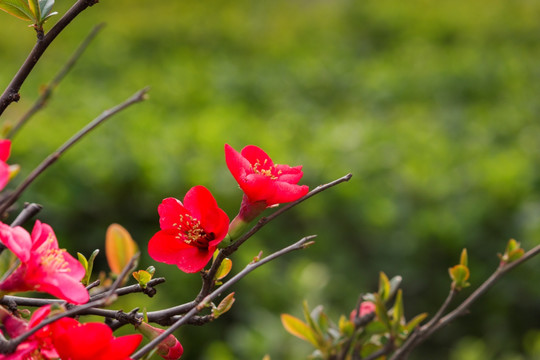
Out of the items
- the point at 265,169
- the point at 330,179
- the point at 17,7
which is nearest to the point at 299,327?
the point at 265,169

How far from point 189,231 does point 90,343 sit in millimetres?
169

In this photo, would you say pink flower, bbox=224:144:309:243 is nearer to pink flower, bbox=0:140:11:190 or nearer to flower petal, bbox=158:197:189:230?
flower petal, bbox=158:197:189:230

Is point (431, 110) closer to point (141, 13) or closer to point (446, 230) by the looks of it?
point (446, 230)

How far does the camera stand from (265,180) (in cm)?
60

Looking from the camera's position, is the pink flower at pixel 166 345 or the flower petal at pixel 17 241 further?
the pink flower at pixel 166 345

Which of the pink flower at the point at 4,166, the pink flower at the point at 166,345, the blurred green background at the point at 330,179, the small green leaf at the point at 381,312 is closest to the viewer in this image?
the pink flower at the point at 4,166

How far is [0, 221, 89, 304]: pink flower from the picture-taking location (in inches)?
18.8

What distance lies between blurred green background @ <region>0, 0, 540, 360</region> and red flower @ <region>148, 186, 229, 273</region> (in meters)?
1.16

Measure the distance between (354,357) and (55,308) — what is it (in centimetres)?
42

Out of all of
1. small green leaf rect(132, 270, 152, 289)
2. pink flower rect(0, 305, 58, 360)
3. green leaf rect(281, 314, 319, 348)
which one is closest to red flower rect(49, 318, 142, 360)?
pink flower rect(0, 305, 58, 360)

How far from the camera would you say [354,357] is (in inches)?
31.3

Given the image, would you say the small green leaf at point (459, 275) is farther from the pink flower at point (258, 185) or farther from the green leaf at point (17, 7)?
the green leaf at point (17, 7)

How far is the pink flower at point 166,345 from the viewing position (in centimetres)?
58

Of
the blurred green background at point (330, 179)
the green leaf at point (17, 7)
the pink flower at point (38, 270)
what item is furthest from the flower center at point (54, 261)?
the blurred green background at point (330, 179)
